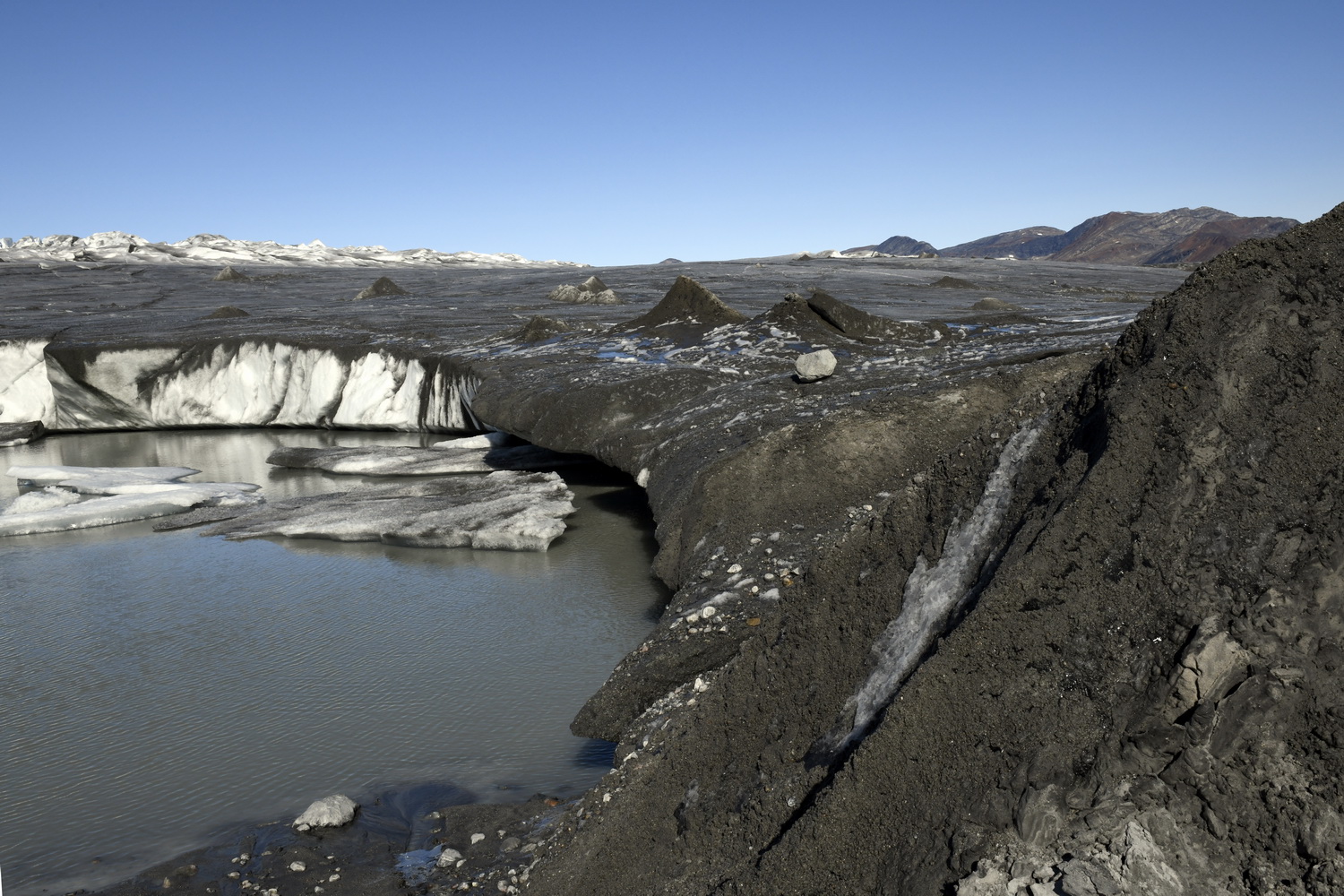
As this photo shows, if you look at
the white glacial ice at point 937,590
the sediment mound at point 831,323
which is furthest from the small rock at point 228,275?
the white glacial ice at point 937,590

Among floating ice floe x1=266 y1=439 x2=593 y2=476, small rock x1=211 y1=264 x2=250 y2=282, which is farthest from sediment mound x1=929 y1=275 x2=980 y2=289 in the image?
small rock x1=211 y1=264 x2=250 y2=282

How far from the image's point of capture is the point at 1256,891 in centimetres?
206

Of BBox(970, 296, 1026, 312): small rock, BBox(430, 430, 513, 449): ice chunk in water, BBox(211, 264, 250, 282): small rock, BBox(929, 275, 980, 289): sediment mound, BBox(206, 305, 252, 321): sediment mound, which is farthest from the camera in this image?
BBox(211, 264, 250, 282): small rock

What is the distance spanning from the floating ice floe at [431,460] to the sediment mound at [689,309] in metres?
2.31

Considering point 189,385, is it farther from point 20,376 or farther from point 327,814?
point 327,814

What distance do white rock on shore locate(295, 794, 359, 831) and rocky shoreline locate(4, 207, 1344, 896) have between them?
8cm

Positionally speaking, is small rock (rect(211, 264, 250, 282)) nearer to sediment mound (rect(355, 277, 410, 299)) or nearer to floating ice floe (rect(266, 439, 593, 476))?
sediment mound (rect(355, 277, 410, 299))

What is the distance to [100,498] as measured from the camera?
9.23 meters

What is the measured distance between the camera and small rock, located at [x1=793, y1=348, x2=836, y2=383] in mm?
8305

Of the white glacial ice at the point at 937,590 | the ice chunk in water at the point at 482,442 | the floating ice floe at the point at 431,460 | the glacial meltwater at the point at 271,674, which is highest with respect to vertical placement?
the white glacial ice at the point at 937,590

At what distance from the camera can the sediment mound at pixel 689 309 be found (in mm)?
11578

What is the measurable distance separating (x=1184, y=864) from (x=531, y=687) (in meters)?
3.44

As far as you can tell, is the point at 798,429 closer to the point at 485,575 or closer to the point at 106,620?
the point at 485,575

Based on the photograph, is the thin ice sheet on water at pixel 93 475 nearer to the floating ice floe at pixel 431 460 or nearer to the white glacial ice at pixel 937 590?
the floating ice floe at pixel 431 460
